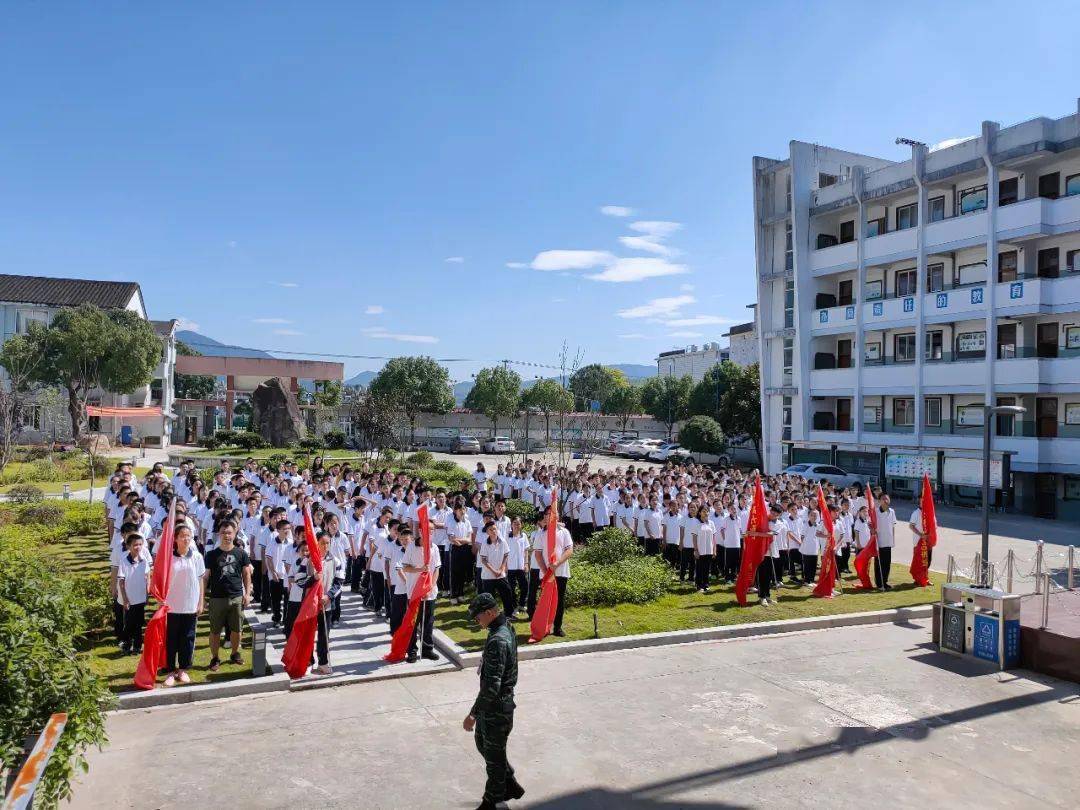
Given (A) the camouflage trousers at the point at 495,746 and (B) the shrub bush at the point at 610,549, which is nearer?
(A) the camouflage trousers at the point at 495,746

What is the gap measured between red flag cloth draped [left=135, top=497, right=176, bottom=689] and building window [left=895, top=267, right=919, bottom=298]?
33.3m

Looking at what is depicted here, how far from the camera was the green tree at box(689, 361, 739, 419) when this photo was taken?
55.8 metres

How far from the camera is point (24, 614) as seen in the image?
5.12 meters

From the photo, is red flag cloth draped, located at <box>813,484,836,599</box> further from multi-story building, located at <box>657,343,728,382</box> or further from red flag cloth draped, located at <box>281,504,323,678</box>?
multi-story building, located at <box>657,343,728,382</box>

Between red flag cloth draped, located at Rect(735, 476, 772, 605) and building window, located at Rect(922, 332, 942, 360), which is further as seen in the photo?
building window, located at Rect(922, 332, 942, 360)

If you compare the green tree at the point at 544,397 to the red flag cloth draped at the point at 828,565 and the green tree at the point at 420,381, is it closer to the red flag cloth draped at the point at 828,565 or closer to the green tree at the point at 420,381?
the green tree at the point at 420,381

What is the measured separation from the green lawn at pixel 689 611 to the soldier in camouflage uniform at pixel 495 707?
4535 mm

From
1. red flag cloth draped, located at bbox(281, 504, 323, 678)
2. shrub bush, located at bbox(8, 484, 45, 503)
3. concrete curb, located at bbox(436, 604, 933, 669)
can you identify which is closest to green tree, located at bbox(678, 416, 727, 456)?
concrete curb, located at bbox(436, 604, 933, 669)

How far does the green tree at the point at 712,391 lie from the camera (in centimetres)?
5575

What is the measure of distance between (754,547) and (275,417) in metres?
38.4

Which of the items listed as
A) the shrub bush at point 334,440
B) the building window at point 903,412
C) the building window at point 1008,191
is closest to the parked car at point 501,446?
the shrub bush at point 334,440

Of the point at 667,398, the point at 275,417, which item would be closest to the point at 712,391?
the point at 667,398

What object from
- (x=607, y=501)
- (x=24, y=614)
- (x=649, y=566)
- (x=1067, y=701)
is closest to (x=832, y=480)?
(x=607, y=501)

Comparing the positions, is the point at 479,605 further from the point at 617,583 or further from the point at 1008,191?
the point at 1008,191
